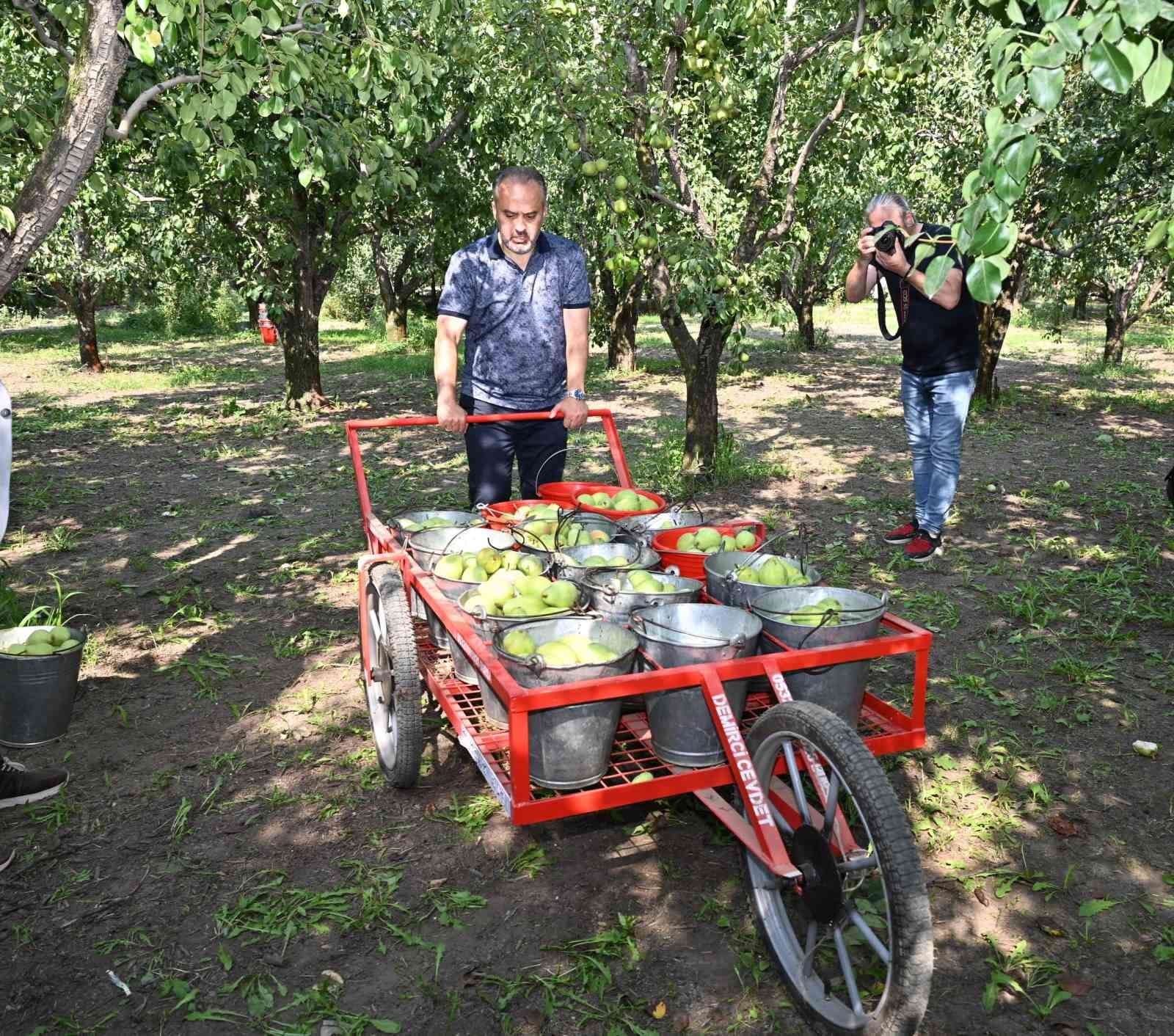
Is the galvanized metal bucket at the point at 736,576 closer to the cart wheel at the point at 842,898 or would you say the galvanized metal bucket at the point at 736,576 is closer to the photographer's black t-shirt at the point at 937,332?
the cart wheel at the point at 842,898

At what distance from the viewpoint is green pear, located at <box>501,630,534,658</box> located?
110 inches

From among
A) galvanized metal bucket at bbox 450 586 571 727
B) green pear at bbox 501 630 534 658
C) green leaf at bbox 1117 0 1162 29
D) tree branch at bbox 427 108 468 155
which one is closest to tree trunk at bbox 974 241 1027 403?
tree branch at bbox 427 108 468 155

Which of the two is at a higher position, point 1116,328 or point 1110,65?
point 1110,65

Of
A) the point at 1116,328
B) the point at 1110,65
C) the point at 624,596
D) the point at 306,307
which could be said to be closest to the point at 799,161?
the point at 624,596

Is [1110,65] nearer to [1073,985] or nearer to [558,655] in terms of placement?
[558,655]

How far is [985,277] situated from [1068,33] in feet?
1.37

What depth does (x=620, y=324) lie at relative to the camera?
1892 cm

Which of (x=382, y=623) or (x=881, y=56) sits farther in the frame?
(x=881, y=56)

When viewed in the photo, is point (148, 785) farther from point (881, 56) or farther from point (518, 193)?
point (881, 56)

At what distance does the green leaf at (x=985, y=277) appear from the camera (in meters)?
1.72

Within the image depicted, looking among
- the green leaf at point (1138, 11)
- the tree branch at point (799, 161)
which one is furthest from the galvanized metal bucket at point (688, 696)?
the tree branch at point (799, 161)

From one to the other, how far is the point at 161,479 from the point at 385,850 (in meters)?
7.57

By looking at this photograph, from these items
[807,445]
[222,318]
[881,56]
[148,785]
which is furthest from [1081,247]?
[222,318]

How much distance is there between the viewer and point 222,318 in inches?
1305
